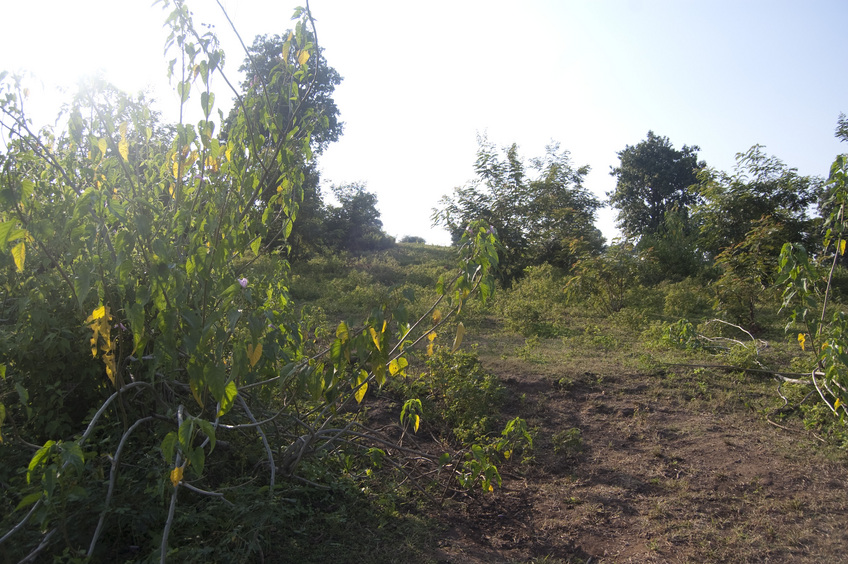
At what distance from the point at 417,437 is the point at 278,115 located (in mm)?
2115

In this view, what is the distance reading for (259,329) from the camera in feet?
5.61

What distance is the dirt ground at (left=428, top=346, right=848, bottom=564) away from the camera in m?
2.33

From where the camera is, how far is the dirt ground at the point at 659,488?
2326 mm

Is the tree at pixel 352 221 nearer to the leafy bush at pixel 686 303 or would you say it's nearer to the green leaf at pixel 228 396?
the leafy bush at pixel 686 303

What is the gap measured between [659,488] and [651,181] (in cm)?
2161

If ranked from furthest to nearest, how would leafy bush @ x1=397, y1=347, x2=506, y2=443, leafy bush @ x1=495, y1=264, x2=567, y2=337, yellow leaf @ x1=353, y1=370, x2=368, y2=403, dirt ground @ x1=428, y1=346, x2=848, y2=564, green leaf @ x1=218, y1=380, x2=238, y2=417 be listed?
leafy bush @ x1=495, y1=264, x2=567, y2=337
leafy bush @ x1=397, y1=347, x2=506, y2=443
dirt ground @ x1=428, y1=346, x2=848, y2=564
yellow leaf @ x1=353, y1=370, x2=368, y2=403
green leaf @ x1=218, y1=380, x2=238, y2=417

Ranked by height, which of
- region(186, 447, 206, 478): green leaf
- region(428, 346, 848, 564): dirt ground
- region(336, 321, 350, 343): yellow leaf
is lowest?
region(428, 346, 848, 564): dirt ground

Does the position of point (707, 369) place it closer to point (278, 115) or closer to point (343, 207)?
point (278, 115)

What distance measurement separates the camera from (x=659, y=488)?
2.85m

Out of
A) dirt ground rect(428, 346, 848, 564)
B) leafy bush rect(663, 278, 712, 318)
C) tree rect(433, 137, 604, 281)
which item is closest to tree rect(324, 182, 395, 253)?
tree rect(433, 137, 604, 281)

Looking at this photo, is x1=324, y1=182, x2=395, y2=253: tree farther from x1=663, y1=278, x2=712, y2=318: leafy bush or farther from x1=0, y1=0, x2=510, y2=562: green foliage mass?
x1=0, y1=0, x2=510, y2=562: green foliage mass

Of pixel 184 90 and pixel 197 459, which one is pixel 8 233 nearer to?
pixel 197 459

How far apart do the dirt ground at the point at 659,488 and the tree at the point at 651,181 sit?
1907 cm

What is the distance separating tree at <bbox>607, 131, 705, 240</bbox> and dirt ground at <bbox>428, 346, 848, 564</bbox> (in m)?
19.1
